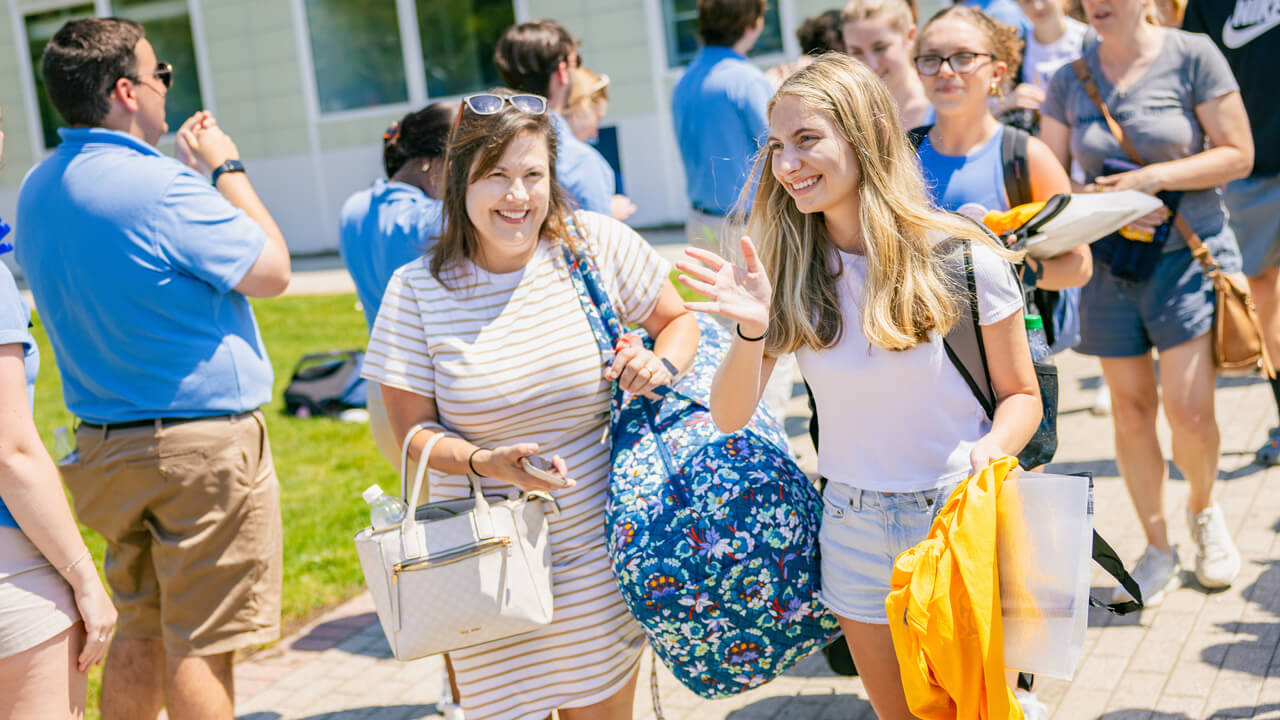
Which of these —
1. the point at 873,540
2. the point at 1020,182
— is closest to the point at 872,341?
the point at 873,540

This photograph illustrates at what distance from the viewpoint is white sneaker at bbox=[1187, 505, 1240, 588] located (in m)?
4.26

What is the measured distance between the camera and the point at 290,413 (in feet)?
28.9

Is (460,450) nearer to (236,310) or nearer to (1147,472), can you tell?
(236,310)

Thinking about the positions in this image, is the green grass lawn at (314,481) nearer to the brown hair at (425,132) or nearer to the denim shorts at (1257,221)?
Answer: the brown hair at (425,132)

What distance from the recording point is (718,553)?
263 centimetres

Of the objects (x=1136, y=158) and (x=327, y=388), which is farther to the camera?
(x=327, y=388)

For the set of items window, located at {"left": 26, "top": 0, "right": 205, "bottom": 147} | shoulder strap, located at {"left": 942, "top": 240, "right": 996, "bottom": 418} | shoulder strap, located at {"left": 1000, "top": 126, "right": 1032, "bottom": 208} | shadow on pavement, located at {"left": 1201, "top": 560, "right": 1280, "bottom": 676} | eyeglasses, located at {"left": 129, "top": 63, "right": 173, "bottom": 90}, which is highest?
window, located at {"left": 26, "top": 0, "right": 205, "bottom": 147}

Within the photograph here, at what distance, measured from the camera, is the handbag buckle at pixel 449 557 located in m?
2.67

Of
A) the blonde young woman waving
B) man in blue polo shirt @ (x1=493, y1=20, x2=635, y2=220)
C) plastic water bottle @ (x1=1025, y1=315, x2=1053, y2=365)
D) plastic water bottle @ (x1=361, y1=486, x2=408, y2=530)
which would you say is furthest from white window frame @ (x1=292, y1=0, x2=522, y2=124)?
the blonde young woman waving

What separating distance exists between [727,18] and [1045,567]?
4116mm

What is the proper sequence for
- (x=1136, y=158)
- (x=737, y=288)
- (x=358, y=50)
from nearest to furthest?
(x=737, y=288)
(x=1136, y=158)
(x=358, y=50)

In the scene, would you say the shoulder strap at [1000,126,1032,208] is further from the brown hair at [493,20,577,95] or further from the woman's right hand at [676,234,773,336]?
the brown hair at [493,20,577,95]

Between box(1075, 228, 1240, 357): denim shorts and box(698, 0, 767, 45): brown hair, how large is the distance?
2.33 m

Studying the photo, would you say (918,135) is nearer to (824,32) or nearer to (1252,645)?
(1252,645)
